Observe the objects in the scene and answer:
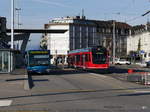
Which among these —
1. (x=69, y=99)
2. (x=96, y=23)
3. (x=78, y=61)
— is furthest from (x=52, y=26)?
(x=69, y=99)

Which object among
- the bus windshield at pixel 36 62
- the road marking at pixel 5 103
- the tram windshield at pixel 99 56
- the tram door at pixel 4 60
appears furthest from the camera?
the tram windshield at pixel 99 56

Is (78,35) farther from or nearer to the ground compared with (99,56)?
farther from the ground

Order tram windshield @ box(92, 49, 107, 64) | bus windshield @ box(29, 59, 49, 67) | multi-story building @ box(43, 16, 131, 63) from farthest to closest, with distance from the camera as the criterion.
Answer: multi-story building @ box(43, 16, 131, 63)
tram windshield @ box(92, 49, 107, 64)
bus windshield @ box(29, 59, 49, 67)

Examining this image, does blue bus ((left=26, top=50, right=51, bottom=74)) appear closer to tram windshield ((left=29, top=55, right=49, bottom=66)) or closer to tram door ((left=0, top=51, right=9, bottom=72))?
tram windshield ((left=29, top=55, right=49, bottom=66))

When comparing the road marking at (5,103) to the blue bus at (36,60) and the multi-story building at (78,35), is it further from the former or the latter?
the multi-story building at (78,35)

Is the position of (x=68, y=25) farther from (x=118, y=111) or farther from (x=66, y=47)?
(x=118, y=111)

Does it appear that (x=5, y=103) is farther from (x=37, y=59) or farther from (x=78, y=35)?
(x=78, y=35)

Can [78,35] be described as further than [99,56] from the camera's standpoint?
Yes

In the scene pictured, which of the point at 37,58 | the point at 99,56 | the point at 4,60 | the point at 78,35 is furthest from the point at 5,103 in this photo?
the point at 78,35

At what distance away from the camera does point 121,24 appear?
155500 mm

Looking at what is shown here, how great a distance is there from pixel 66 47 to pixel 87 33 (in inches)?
473

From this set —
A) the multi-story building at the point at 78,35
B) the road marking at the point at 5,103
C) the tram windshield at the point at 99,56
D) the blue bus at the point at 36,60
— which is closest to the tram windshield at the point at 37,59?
the blue bus at the point at 36,60

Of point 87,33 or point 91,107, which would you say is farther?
point 87,33

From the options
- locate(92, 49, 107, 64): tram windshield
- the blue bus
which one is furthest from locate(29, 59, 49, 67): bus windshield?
locate(92, 49, 107, 64): tram windshield
